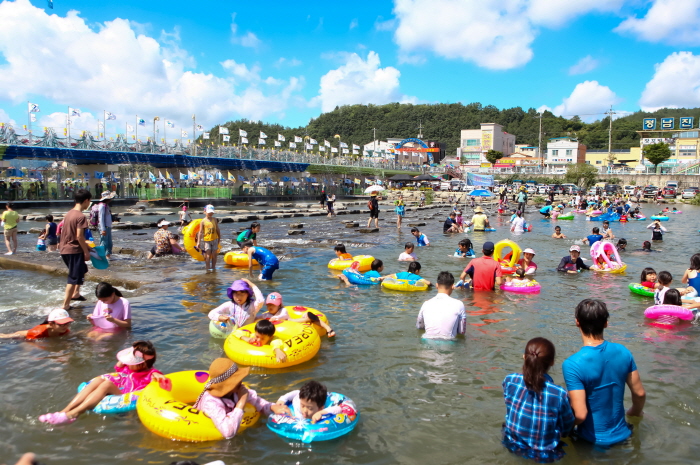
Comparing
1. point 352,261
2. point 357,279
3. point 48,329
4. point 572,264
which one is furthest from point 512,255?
point 48,329

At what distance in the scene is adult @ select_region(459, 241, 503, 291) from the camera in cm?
1059

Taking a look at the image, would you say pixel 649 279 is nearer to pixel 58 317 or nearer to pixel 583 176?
pixel 58 317

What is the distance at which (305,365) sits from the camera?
690cm

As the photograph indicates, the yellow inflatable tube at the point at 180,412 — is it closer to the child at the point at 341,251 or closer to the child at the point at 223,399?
the child at the point at 223,399

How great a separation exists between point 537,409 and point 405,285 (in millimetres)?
7059

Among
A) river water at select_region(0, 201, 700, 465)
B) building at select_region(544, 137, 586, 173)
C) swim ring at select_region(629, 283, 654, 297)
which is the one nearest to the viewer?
river water at select_region(0, 201, 700, 465)

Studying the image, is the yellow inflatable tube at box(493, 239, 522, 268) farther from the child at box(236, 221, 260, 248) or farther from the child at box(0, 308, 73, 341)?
the child at box(0, 308, 73, 341)

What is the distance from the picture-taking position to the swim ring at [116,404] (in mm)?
5418

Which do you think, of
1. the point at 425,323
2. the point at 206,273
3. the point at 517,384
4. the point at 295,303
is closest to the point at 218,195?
the point at 206,273

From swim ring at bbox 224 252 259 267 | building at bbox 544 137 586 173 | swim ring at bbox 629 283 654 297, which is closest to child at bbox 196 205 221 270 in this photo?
swim ring at bbox 224 252 259 267

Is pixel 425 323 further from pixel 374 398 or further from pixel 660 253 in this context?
pixel 660 253

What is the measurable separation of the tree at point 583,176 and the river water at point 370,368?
227 ft

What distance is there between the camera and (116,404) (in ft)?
17.9

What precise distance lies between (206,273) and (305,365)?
22.3 feet
